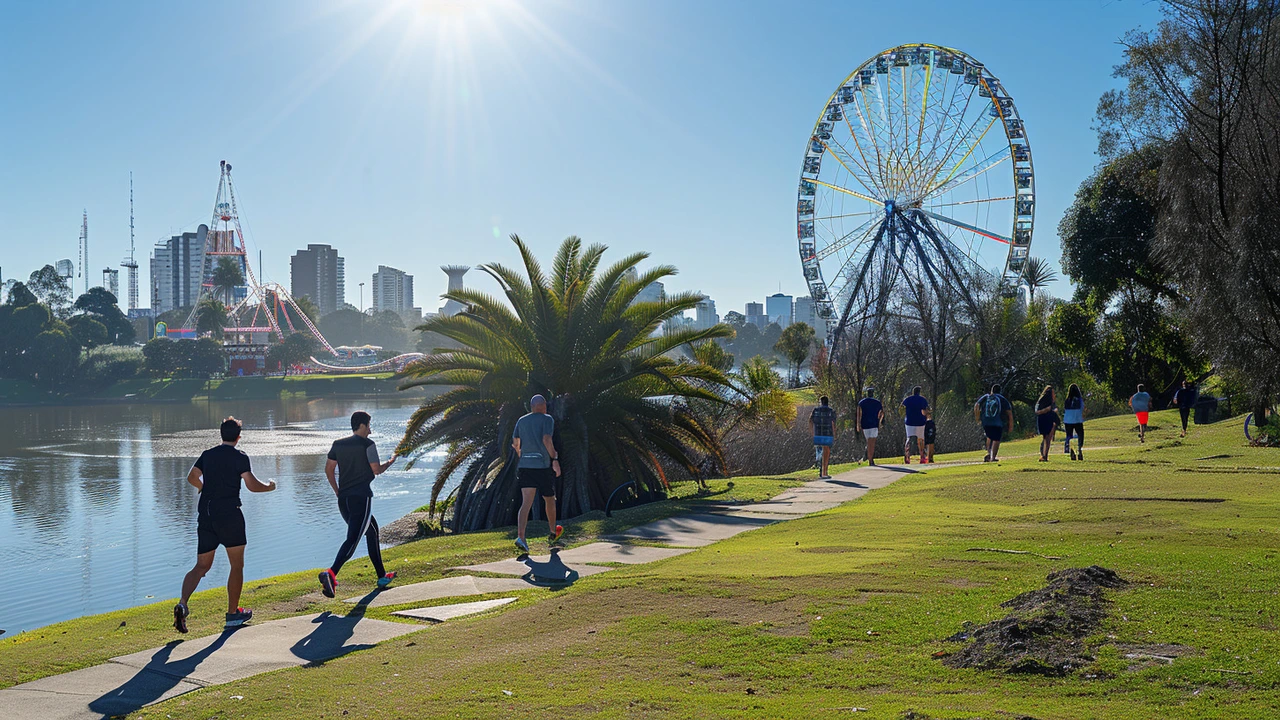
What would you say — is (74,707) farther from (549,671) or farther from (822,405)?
(822,405)

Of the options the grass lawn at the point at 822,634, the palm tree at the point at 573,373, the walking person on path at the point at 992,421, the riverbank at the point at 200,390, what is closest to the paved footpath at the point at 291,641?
the grass lawn at the point at 822,634

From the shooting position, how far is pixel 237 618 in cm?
794

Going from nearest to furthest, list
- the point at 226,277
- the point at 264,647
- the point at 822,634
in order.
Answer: the point at 822,634 → the point at 264,647 → the point at 226,277

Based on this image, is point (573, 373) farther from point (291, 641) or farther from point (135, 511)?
point (135, 511)

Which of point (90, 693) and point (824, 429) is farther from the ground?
point (824, 429)

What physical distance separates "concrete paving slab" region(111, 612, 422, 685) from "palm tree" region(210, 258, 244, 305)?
5757 inches

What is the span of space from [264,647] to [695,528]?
662 cm

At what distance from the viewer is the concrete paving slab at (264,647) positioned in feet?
21.0

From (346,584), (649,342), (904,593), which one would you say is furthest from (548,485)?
(649,342)

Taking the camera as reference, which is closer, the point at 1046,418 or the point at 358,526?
the point at 358,526

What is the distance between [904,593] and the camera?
7.49 m

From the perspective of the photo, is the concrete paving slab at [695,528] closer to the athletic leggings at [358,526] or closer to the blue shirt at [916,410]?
the athletic leggings at [358,526]

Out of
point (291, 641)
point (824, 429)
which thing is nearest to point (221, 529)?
point (291, 641)

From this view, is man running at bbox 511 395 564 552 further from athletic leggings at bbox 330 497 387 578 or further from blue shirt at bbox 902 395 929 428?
blue shirt at bbox 902 395 929 428
